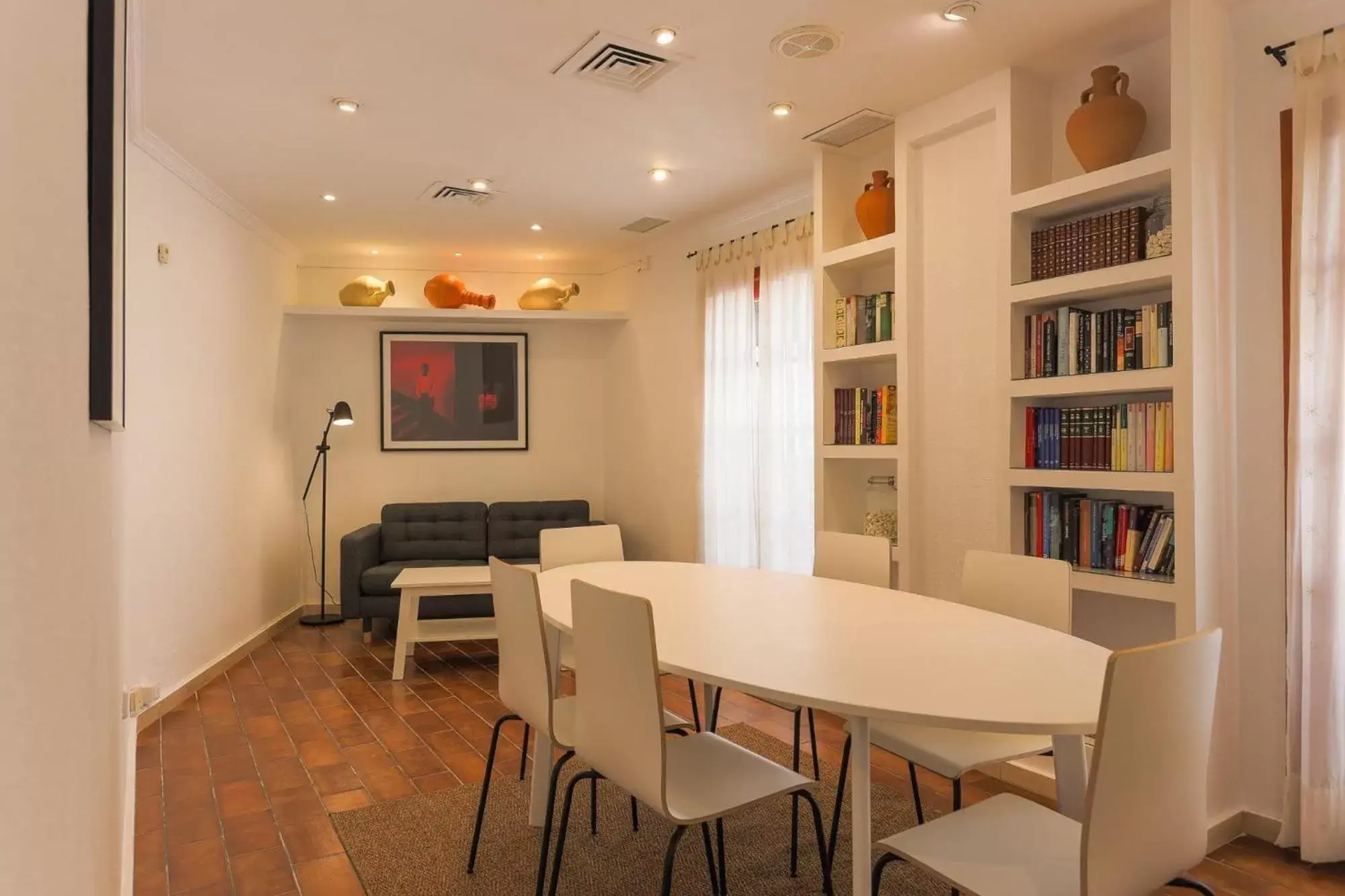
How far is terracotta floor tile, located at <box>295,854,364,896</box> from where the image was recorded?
2.55 meters

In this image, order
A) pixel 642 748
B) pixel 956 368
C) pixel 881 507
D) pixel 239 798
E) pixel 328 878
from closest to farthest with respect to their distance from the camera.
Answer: pixel 642 748 < pixel 328 878 < pixel 239 798 < pixel 956 368 < pixel 881 507

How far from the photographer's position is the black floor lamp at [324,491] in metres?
6.09

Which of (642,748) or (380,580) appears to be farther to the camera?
(380,580)

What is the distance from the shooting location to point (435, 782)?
3.37 meters

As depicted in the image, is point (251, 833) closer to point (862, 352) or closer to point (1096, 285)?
point (862, 352)

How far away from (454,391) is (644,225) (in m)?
2.11

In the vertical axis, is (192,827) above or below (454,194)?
below

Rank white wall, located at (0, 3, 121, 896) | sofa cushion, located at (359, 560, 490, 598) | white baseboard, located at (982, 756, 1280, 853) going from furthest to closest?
sofa cushion, located at (359, 560, 490, 598) → white baseboard, located at (982, 756, 1280, 853) → white wall, located at (0, 3, 121, 896)

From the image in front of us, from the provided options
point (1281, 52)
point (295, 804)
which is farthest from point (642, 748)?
point (1281, 52)

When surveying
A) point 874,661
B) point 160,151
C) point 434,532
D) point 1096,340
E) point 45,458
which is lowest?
point 434,532

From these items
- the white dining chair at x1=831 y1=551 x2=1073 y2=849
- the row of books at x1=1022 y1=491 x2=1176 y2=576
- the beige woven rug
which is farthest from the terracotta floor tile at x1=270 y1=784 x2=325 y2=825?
the row of books at x1=1022 y1=491 x2=1176 y2=576

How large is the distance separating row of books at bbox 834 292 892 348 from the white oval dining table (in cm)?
155

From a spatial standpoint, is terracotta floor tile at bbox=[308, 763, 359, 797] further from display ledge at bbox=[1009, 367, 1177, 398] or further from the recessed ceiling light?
the recessed ceiling light

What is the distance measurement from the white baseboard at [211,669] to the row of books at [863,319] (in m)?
3.56
